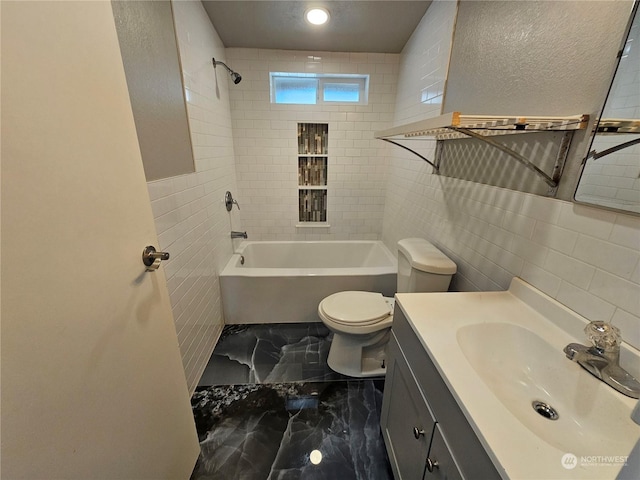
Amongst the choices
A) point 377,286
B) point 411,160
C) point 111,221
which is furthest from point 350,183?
point 111,221

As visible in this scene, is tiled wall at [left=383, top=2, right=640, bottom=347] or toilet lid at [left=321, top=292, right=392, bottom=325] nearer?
tiled wall at [left=383, top=2, right=640, bottom=347]

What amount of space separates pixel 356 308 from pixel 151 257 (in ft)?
3.82

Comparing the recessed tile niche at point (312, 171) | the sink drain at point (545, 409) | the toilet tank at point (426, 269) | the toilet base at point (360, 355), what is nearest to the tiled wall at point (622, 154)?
the sink drain at point (545, 409)

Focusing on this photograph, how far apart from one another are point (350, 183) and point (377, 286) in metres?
1.18

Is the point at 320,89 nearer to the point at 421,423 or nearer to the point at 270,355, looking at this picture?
the point at 270,355

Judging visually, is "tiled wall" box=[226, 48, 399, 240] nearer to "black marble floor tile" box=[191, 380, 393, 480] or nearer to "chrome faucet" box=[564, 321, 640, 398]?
"black marble floor tile" box=[191, 380, 393, 480]

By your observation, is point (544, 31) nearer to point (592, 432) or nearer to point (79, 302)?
point (592, 432)

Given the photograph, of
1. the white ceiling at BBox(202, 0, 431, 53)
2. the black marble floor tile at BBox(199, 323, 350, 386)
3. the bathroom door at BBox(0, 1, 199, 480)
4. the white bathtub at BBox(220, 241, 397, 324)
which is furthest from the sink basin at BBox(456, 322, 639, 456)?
the white ceiling at BBox(202, 0, 431, 53)

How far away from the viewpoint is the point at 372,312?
1567mm

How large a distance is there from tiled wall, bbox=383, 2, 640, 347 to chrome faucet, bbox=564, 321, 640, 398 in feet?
0.26

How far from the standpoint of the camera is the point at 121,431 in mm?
695

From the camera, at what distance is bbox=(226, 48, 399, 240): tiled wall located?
2.40m

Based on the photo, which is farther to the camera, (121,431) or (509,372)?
(509,372)

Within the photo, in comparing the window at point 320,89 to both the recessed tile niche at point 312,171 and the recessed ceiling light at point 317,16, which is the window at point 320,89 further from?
the recessed ceiling light at point 317,16
